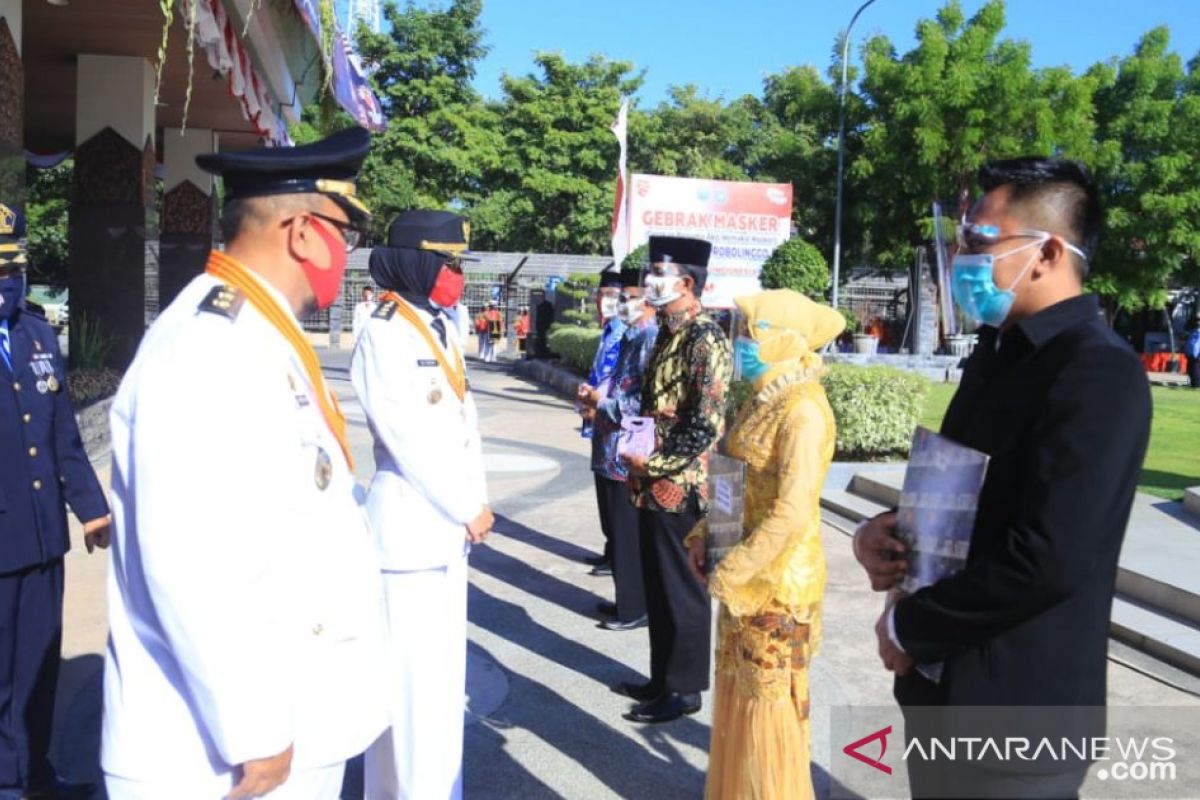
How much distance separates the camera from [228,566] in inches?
72.1

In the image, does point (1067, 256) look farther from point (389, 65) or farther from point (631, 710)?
point (389, 65)

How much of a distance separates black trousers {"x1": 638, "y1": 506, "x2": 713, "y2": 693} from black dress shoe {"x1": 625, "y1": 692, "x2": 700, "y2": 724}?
0.04 metres

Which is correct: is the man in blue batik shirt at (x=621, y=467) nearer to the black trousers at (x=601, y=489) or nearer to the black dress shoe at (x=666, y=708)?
the black trousers at (x=601, y=489)

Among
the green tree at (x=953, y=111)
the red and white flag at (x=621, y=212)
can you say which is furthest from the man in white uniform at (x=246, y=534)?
the green tree at (x=953, y=111)

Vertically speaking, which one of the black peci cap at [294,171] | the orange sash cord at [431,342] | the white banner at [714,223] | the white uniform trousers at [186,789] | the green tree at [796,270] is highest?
the white banner at [714,223]

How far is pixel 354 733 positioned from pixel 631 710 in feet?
8.30

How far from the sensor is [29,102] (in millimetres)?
13766

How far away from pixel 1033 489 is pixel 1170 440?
13.0 metres

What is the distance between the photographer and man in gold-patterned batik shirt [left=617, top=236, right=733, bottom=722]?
4281mm

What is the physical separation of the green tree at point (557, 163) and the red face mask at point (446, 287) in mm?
35275

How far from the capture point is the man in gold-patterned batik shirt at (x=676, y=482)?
14.0 feet

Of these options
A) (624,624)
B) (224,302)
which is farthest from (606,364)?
(224,302)

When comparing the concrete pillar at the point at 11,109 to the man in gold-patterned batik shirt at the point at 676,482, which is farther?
the concrete pillar at the point at 11,109

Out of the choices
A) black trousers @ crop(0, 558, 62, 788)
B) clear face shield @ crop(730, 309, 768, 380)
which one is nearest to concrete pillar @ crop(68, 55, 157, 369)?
black trousers @ crop(0, 558, 62, 788)
